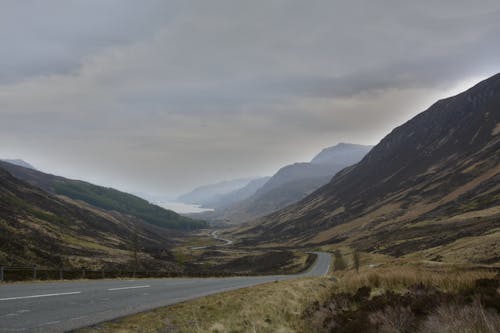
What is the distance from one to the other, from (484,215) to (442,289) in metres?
103

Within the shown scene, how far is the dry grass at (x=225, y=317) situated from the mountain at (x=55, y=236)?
166 ft

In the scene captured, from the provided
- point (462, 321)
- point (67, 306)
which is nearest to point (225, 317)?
point (67, 306)

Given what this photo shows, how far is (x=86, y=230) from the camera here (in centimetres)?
14862

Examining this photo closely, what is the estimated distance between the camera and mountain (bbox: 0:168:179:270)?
234 ft

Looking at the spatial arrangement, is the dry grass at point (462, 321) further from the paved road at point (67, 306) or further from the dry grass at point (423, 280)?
the paved road at point (67, 306)

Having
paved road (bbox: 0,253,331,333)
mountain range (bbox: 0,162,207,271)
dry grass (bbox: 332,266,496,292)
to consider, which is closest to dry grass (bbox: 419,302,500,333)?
dry grass (bbox: 332,266,496,292)

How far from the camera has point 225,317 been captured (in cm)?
1320

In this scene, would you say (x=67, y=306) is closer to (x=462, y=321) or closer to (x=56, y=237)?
(x=462, y=321)

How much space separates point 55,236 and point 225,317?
4349 inches

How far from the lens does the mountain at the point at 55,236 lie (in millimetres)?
71375

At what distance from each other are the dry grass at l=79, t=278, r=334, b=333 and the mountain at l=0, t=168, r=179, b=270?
50.6m

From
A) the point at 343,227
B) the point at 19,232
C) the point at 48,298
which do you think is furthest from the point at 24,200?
the point at 48,298

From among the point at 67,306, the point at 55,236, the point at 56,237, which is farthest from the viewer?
the point at 55,236

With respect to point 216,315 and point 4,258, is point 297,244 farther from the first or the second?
point 216,315
